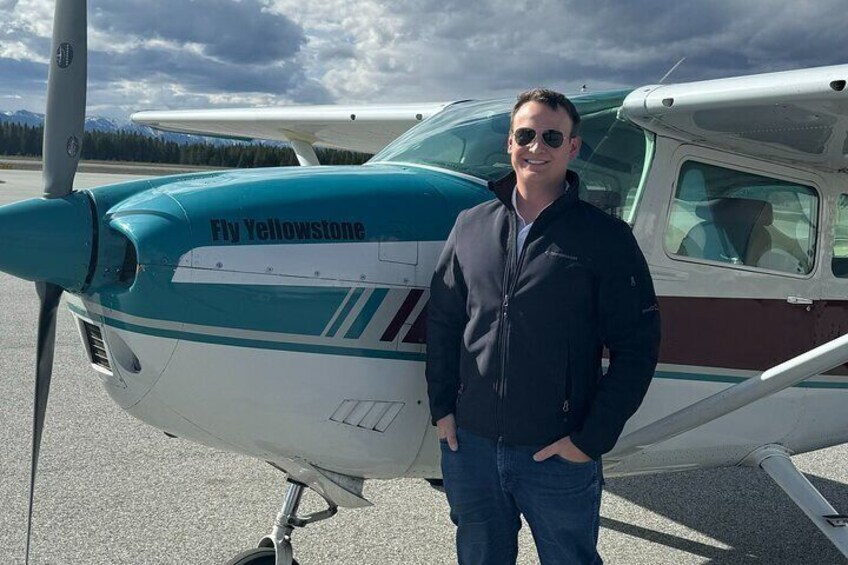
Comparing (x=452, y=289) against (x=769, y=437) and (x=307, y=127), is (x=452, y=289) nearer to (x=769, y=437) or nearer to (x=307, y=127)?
(x=769, y=437)

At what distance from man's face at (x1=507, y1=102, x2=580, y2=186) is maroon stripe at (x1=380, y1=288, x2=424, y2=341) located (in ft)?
1.87

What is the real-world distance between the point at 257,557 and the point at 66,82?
1.94m

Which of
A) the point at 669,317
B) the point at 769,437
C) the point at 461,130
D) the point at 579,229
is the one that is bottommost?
the point at 769,437

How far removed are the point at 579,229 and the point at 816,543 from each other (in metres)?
3.17

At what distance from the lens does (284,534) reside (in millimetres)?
3090

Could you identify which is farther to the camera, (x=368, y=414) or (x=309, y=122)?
(x=309, y=122)

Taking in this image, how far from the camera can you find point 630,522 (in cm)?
454

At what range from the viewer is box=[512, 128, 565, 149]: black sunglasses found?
2.31m

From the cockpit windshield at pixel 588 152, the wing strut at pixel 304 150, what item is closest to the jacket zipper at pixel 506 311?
the cockpit windshield at pixel 588 152

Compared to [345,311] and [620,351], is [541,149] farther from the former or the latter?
[345,311]

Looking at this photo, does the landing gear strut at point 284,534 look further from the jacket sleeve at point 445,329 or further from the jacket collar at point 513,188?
the jacket collar at point 513,188

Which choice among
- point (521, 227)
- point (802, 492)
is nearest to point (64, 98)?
point (521, 227)

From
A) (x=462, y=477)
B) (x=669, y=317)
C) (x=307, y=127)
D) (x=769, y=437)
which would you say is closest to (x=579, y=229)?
(x=462, y=477)


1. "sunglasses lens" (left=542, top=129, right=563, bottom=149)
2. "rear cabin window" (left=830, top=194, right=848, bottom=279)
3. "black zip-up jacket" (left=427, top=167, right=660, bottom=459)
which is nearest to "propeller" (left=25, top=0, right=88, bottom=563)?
"black zip-up jacket" (left=427, top=167, right=660, bottom=459)
